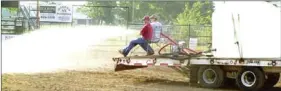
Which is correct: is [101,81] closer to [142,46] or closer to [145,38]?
[142,46]

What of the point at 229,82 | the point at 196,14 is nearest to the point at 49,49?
the point at 229,82

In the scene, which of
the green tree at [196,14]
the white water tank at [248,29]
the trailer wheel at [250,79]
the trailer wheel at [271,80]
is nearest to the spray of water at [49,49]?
the green tree at [196,14]

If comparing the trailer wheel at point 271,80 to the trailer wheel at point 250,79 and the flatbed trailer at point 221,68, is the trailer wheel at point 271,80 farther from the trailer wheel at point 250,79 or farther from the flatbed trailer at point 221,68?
the trailer wheel at point 250,79

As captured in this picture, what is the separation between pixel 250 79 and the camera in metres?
13.6

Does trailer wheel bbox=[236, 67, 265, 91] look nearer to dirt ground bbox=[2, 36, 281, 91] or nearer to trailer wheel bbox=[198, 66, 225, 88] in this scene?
trailer wheel bbox=[198, 66, 225, 88]

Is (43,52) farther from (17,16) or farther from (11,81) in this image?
(11,81)

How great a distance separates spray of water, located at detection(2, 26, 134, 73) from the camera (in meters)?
18.8

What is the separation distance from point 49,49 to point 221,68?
30.9 ft

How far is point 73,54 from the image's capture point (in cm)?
2228

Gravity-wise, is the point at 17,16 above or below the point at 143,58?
above

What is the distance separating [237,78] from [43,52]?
31.9 feet

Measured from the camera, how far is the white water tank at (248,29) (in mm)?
12844

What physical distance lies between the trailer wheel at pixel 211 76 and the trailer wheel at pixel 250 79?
594 mm

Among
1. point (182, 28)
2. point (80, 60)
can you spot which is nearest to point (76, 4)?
point (80, 60)
